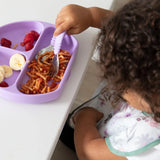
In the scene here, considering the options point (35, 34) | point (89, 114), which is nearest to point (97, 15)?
Answer: point (35, 34)

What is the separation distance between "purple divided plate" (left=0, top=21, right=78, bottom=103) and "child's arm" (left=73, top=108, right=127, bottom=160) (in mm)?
167

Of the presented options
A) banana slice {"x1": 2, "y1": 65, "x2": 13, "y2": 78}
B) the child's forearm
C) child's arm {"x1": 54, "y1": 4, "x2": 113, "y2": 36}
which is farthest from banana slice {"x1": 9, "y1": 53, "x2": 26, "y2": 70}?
the child's forearm

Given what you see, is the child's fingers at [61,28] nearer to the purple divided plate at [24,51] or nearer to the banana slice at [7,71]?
the purple divided plate at [24,51]

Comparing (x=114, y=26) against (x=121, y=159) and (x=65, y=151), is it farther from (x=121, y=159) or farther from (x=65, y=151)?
(x=65, y=151)

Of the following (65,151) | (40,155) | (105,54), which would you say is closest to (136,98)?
(105,54)

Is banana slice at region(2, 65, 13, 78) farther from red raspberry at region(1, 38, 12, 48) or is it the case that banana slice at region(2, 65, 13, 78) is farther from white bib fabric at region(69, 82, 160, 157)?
white bib fabric at region(69, 82, 160, 157)

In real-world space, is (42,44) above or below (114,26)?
below

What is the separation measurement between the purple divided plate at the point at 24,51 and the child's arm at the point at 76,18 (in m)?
0.04

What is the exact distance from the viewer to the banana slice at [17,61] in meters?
0.70

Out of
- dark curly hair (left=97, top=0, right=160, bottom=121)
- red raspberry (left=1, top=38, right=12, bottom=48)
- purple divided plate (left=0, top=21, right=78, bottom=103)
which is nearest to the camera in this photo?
dark curly hair (left=97, top=0, right=160, bottom=121)

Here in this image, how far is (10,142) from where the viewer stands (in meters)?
0.58

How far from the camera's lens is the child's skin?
0.71 metres

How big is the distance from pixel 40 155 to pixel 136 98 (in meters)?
0.24

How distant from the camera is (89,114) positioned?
0.82 metres
